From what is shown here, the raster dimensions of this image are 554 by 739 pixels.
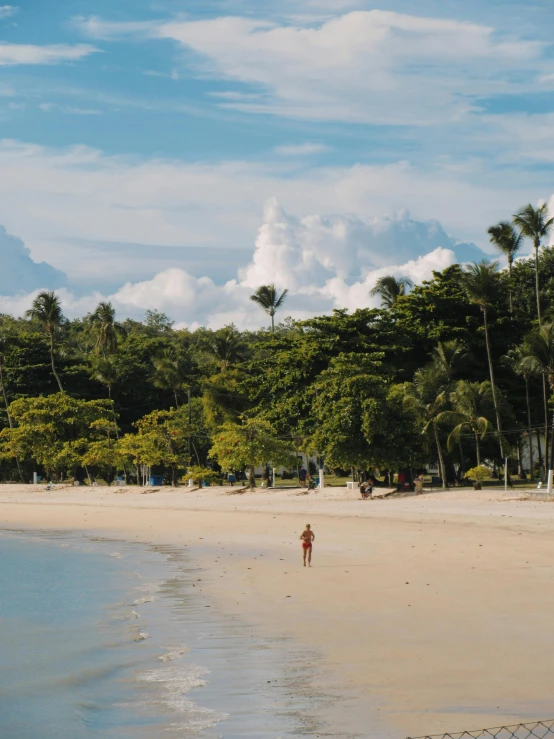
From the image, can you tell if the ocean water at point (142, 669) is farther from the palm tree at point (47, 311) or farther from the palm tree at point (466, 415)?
the palm tree at point (47, 311)

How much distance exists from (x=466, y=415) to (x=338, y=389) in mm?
8852

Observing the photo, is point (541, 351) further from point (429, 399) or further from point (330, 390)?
point (330, 390)

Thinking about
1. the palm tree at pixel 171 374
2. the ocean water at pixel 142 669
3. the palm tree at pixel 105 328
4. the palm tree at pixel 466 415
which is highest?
the palm tree at pixel 105 328

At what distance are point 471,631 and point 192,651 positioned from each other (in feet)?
14.4

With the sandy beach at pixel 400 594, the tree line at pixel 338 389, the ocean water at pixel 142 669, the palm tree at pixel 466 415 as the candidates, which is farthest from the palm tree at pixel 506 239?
the ocean water at pixel 142 669

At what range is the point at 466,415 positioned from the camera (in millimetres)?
50438

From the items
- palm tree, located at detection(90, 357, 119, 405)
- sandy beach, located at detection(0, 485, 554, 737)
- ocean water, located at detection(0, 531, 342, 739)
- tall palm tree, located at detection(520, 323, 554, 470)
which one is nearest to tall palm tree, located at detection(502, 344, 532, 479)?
tall palm tree, located at detection(520, 323, 554, 470)

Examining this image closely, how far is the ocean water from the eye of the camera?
33.4 feet

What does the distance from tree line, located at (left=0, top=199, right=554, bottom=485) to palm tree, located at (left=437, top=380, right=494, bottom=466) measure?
0.09m

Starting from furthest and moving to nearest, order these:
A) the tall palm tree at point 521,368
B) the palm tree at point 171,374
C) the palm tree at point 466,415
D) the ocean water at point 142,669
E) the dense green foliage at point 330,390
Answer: the palm tree at point 171,374 < the tall palm tree at point 521,368 < the palm tree at point 466,415 < the dense green foliage at point 330,390 < the ocean water at point 142,669

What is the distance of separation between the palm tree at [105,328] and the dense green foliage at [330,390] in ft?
0.50

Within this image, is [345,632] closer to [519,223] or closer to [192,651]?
[192,651]

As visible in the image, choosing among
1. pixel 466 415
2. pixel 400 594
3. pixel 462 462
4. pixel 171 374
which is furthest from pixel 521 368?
pixel 400 594

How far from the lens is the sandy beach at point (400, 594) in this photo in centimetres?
1048
